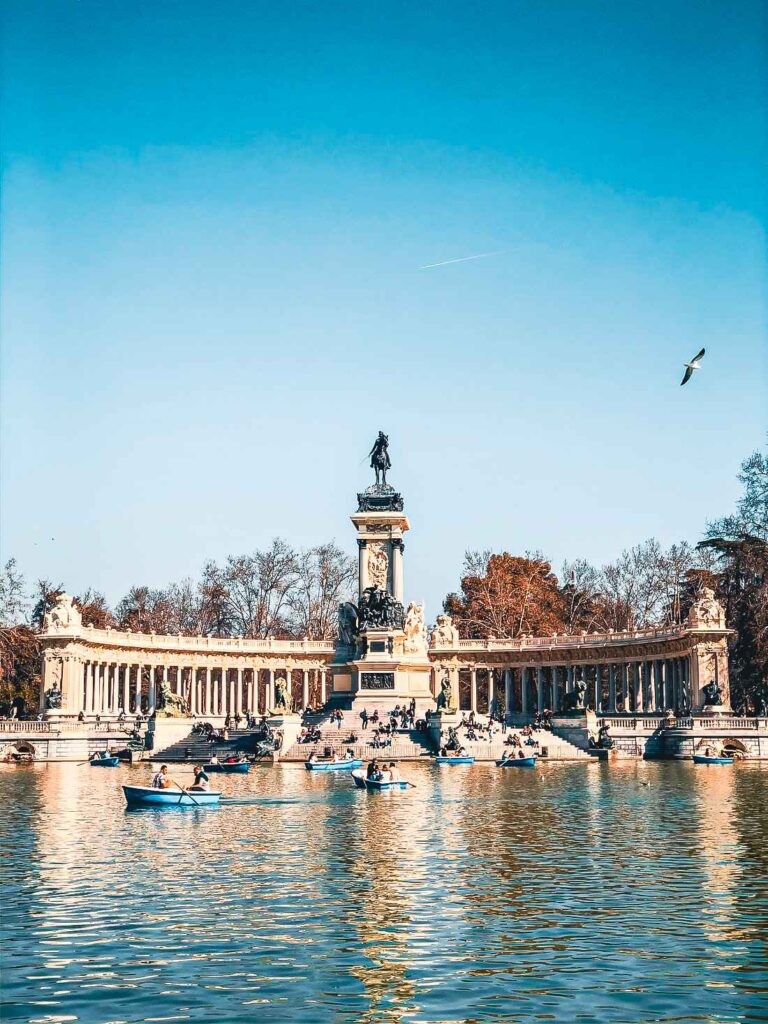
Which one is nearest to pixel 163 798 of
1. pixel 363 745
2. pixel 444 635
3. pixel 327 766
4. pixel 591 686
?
pixel 327 766

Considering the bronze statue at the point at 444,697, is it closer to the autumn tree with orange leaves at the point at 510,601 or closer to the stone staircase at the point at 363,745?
the stone staircase at the point at 363,745

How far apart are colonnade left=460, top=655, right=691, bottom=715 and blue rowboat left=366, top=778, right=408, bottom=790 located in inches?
1350

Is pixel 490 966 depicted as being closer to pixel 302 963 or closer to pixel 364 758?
pixel 302 963

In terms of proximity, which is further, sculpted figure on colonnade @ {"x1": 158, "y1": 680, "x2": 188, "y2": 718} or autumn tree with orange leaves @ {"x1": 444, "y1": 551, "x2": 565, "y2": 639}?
autumn tree with orange leaves @ {"x1": 444, "y1": 551, "x2": 565, "y2": 639}

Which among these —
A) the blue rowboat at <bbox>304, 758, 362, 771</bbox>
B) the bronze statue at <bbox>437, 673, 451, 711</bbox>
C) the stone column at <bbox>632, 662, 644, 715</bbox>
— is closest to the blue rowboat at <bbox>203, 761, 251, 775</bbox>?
the blue rowboat at <bbox>304, 758, 362, 771</bbox>

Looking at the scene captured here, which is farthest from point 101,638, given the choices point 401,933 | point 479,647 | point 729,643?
point 401,933

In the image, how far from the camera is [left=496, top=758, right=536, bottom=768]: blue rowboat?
5244 centimetres

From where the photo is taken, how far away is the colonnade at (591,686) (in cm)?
7531

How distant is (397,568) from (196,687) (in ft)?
80.3

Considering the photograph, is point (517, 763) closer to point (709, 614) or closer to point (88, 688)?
point (709, 614)

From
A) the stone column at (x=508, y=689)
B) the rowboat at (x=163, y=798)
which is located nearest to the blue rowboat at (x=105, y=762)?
the rowboat at (x=163, y=798)

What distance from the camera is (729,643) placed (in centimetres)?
7031

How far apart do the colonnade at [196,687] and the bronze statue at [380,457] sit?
17.2 meters

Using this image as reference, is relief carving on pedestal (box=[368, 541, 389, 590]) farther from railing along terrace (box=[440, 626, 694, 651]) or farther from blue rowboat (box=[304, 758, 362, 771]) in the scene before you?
blue rowboat (box=[304, 758, 362, 771])
